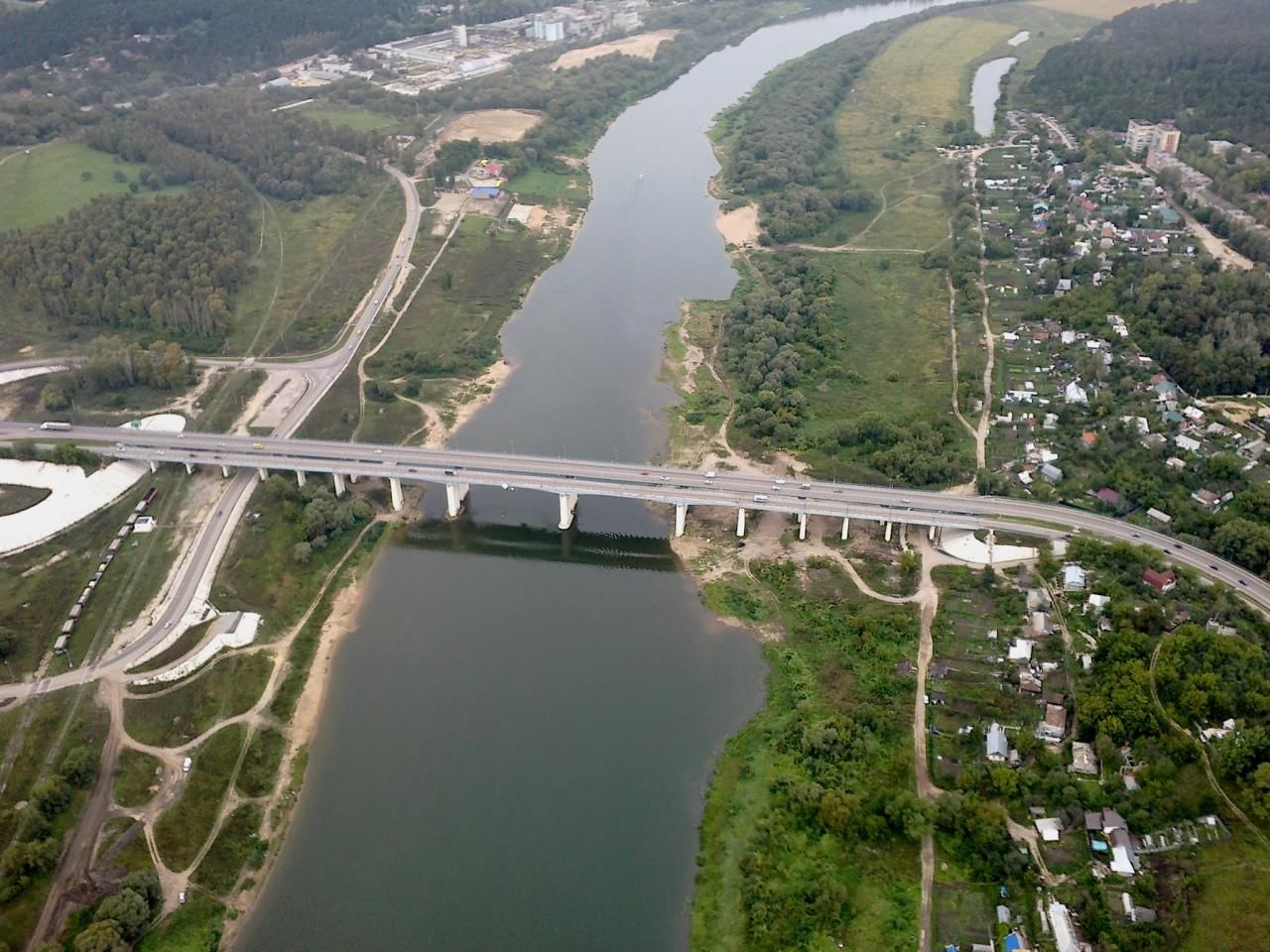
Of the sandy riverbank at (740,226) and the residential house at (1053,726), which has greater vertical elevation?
the sandy riverbank at (740,226)

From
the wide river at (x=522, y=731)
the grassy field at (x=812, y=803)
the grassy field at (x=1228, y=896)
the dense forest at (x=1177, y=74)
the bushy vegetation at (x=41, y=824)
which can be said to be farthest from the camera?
the dense forest at (x=1177, y=74)

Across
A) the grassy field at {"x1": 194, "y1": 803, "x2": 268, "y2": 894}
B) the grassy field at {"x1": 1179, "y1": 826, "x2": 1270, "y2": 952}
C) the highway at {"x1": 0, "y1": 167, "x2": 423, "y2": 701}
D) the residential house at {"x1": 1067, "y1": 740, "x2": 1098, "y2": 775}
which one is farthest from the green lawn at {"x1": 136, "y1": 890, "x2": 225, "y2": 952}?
the grassy field at {"x1": 1179, "y1": 826, "x2": 1270, "y2": 952}

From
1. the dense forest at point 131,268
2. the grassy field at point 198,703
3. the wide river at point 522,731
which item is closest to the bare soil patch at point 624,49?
the dense forest at point 131,268

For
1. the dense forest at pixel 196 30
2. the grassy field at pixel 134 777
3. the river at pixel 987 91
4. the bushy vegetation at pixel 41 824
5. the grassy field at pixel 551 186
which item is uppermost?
the dense forest at pixel 196 30

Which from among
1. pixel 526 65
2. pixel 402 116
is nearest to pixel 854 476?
pixel 402 116

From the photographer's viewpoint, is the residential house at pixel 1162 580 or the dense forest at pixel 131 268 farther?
the dense forest at pixel 131 268

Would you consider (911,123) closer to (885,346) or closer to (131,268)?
(885,346)

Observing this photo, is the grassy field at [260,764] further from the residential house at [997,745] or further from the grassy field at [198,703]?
the residential house at [997,745]
